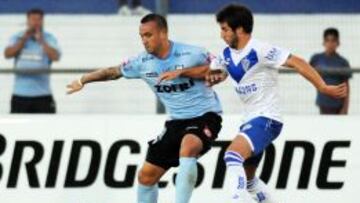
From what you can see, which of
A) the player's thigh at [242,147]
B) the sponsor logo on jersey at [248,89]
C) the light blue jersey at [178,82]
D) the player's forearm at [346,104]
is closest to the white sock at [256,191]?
the player's thigh at [242,147]

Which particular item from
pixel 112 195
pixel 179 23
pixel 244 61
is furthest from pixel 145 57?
pixel 179 23

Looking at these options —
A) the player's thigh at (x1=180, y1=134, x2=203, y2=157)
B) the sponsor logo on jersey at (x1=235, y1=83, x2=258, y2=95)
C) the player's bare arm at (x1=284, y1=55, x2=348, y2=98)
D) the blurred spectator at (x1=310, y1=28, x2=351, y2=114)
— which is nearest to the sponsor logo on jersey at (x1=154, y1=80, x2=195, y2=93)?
the player's thigh at (x1=180, y1=134, x2=203, y2=157)

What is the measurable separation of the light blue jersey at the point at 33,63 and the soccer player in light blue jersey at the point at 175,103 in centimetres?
328

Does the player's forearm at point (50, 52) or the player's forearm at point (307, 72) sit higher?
the player's forearm at point (307, 72)

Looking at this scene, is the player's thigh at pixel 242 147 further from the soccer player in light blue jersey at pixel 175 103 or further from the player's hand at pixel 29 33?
the player's hand at pixel 29 33

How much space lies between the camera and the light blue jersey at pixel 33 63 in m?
14.7

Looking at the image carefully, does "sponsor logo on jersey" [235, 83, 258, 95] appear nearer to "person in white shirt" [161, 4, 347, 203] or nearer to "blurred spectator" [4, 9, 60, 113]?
"person in white shirt" [161, 4, 347, 203]

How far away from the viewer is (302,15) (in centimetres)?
1744

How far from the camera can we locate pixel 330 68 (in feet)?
46.1

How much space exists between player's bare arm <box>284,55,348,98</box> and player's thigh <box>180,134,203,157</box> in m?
0.97

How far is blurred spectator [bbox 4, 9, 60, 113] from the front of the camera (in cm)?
1469

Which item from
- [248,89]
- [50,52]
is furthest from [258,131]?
[50,52]

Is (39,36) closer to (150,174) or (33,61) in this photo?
(33,61)

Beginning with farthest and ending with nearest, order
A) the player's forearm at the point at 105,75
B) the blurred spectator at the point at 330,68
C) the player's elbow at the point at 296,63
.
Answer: the blurred spectator at the point at 330,68
the player's forearm at the point at 105,75
the player's elbow at the point at 296,63
